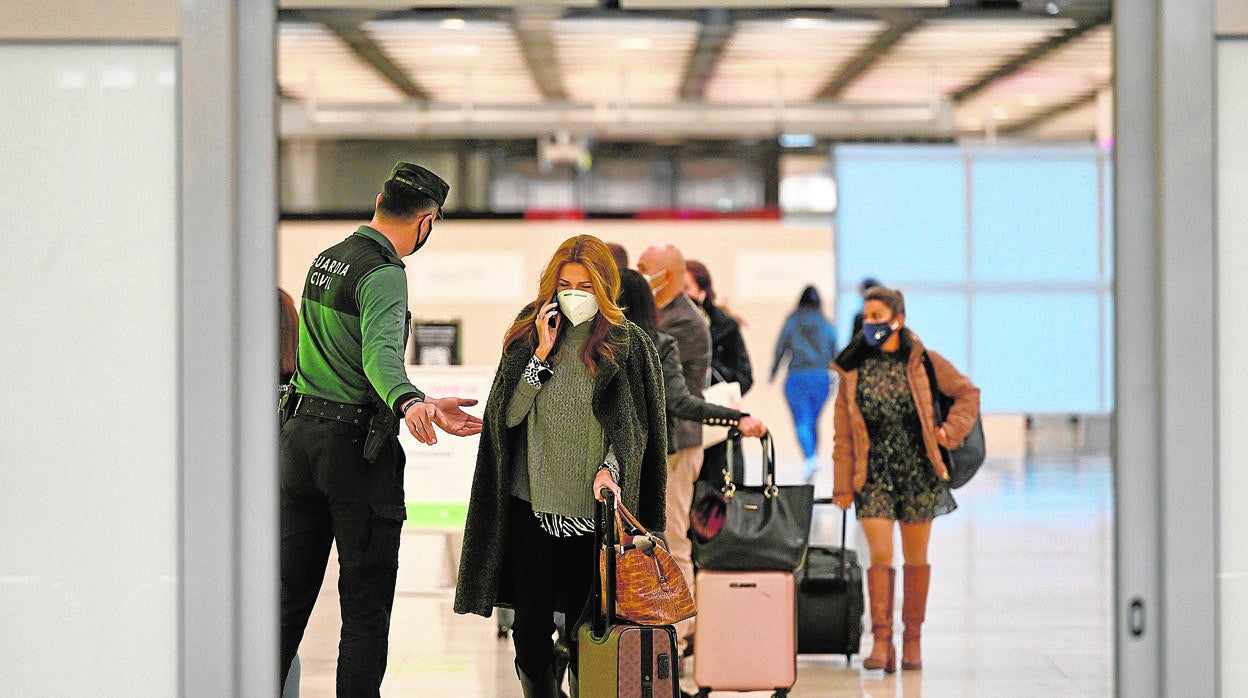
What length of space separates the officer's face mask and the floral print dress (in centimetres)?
8

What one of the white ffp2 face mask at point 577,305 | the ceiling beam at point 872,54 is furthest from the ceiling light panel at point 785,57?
the white ffp2 face mask at point 577,305

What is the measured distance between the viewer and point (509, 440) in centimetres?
398

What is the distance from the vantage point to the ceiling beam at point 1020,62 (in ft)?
43.9

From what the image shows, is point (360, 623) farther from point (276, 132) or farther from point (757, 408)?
point (757, 408)

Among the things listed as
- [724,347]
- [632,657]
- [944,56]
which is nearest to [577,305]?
[632,657]

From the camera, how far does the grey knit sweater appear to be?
12.7 ft

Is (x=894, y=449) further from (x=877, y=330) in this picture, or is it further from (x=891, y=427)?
(x=877, y=330)

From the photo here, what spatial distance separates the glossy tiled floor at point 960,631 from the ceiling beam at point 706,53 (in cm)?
523

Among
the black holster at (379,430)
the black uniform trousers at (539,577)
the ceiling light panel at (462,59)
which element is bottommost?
the black uniform trousers at (539,577)

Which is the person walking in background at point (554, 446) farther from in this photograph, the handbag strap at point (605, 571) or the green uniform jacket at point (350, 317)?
the green uniform jacket at point (350, 317)

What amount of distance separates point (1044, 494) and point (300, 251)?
916 cm

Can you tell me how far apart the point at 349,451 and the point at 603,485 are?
0.70 meters

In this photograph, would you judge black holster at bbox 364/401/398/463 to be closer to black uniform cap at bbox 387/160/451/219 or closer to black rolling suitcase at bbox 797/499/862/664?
black uniform cap at bbox 387/160/451/219

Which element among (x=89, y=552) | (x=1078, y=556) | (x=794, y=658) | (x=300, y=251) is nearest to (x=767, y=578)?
(x=794, y=658)
